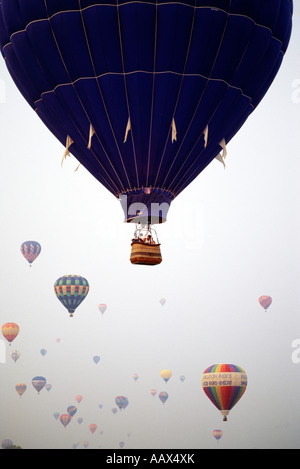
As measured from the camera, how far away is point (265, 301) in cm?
3388

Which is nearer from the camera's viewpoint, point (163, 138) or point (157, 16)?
point (157, 16)

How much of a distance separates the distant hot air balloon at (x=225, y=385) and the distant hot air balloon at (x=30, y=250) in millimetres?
10269

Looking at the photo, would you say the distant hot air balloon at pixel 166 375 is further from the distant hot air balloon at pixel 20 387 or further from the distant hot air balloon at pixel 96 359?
the distant hot air balloon at pixel 20 387

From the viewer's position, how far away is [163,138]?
1479cm

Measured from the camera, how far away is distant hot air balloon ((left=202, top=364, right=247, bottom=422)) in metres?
24.4

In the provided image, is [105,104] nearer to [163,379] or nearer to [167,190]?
[167,190]

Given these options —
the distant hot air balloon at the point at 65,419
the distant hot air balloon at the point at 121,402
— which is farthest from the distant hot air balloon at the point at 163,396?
the distant hot air balloon at the point at 65,419

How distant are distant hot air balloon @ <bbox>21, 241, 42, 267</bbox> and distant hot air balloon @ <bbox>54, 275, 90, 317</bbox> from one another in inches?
130

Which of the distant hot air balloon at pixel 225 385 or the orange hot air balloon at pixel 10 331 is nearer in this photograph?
the distant hot air balloon at pixel 225 385

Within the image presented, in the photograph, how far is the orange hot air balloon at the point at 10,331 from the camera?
109 ft

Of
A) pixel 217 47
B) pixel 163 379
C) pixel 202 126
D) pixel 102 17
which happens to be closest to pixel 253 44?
pixel 217 47

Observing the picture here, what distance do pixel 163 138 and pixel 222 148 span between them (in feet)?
5.71

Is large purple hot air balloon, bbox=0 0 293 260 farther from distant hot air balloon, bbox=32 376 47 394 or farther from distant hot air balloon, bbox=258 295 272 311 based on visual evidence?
distant hot air balloon, bbox=32 376 47 394

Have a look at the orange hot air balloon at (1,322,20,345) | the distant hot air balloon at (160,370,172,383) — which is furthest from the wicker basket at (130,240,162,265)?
the distant hot air balloon at (160,370,172,383)
